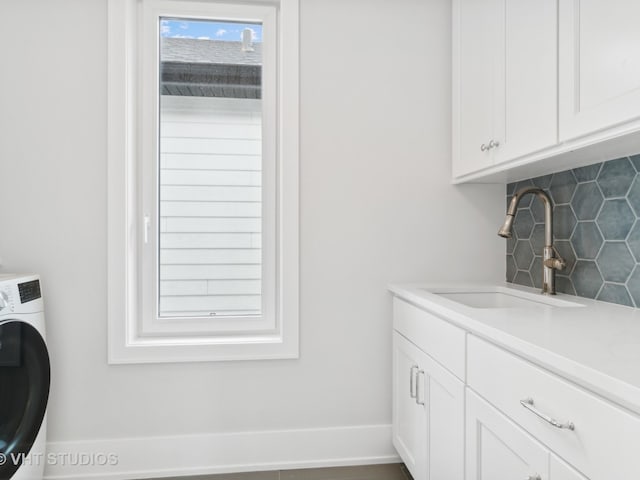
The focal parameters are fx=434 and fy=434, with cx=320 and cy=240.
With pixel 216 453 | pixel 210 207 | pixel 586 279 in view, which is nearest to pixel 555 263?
pixel 586 279

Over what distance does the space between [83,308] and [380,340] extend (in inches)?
53.0

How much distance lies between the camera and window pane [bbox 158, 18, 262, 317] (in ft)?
6.75

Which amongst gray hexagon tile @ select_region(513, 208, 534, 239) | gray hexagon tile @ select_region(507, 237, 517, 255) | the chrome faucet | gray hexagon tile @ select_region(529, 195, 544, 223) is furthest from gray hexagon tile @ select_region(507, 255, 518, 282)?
the chrome faucet

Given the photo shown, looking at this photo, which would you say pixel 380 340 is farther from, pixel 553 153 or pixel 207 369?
pixel 553 153

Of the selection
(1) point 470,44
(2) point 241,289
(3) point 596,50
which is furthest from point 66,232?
(3) point 596,50

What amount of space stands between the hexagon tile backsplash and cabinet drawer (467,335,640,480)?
0.63 m

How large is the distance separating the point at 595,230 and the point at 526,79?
0.59m

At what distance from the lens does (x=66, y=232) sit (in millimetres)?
1897

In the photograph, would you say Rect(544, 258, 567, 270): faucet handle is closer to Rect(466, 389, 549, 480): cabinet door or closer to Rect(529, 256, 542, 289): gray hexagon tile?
Rect(529, 256, 542, 289): gray hexagon tile

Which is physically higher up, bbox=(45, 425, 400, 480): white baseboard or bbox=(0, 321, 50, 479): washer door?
bbox=(0, 321, 50, 479): washer door

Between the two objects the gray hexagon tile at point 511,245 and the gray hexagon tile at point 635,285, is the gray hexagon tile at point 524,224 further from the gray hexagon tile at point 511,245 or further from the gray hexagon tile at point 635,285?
the gray hexagon tile at point 635,285

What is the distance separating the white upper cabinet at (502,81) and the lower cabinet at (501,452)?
0.80 meters

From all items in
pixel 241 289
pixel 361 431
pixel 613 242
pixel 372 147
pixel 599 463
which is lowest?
pixel 361 431

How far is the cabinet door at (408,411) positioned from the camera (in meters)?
1.64
